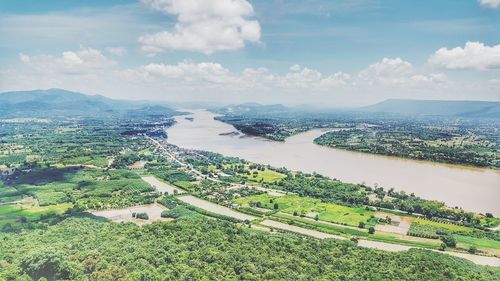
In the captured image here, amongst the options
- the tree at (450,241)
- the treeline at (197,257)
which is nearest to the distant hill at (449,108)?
the tree at (450,241)

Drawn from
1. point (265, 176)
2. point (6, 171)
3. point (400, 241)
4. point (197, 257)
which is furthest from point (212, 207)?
point (6, 171)

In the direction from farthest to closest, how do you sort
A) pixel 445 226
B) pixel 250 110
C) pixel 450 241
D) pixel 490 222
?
pixel 250 110, pixel 490 222, pixel 445 226, pixel 450 241

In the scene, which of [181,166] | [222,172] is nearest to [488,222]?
[222,172]

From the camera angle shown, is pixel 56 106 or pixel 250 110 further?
pixel 250 110

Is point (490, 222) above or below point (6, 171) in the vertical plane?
above

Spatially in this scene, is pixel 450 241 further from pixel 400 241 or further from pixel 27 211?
pixel 27 211

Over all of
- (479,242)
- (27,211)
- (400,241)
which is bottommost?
(27,211)

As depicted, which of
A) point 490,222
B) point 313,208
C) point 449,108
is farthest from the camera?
point 449,108

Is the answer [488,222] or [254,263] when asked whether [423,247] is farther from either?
[254,263]
